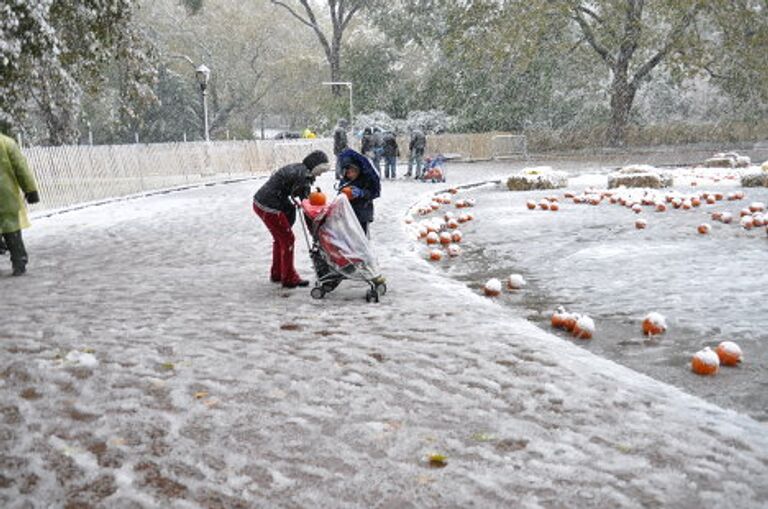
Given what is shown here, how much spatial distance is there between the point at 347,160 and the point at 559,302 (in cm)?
247

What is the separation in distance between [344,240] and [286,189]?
37.5 inches

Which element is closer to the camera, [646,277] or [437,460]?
[437,460]

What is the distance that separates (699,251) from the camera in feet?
30.2

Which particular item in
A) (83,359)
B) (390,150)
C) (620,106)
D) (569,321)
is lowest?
(569,321)

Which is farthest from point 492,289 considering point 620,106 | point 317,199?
point 620,106

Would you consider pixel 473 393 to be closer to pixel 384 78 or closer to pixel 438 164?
pixel 438 164

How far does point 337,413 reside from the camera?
4.12m

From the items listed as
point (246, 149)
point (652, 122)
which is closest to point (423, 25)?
point (652, 122)

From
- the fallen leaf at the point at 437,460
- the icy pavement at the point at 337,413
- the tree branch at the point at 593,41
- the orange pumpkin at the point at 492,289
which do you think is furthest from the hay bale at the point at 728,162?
the fallen leaf at the point at 437,460

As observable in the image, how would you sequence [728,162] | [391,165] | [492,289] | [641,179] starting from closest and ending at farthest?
1. [492,289]
2. [641,179]
3. [391,165]
4. [728,162]

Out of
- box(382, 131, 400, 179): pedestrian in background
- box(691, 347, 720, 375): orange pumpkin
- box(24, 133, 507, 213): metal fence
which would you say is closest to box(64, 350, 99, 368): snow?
box(691, 347, 720, 375): orange pumpkin

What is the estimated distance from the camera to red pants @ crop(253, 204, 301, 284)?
756 centimetres

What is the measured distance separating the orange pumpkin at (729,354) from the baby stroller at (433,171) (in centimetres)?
1917

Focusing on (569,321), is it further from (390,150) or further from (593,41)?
(593,41)
